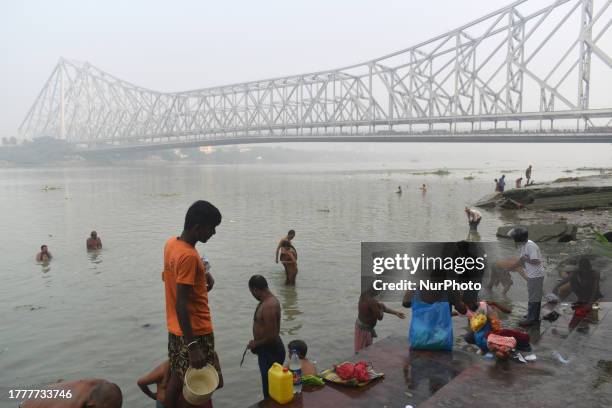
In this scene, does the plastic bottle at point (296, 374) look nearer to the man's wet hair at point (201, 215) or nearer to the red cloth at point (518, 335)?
the man's wet hair at point (201, 215)

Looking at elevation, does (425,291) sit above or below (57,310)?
above

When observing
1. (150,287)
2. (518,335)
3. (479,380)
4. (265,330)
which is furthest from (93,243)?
(479,380)

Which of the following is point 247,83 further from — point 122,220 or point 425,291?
point 425,291

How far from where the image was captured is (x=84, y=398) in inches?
125

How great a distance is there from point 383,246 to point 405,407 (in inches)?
143

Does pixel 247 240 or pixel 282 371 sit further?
pixel 247 240

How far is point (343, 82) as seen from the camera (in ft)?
315

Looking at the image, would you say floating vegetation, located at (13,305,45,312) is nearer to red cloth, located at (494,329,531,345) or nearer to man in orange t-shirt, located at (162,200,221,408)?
man in orange t-shirt, located at (162,200,221,408)

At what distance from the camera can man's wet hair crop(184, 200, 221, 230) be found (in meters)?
3.24

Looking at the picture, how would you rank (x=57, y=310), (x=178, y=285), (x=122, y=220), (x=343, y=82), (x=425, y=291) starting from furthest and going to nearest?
(x=343, y=82) < (x=122, y=220) < (x=57, y=310) < (x=425, y=291) < (x=178, y=285)

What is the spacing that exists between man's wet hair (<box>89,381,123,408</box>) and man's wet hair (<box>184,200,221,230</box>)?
3.98ft

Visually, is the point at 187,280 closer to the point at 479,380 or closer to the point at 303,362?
the point at 303,362

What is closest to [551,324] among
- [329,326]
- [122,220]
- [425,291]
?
[425,291]

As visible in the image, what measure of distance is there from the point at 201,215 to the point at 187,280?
0.45m
